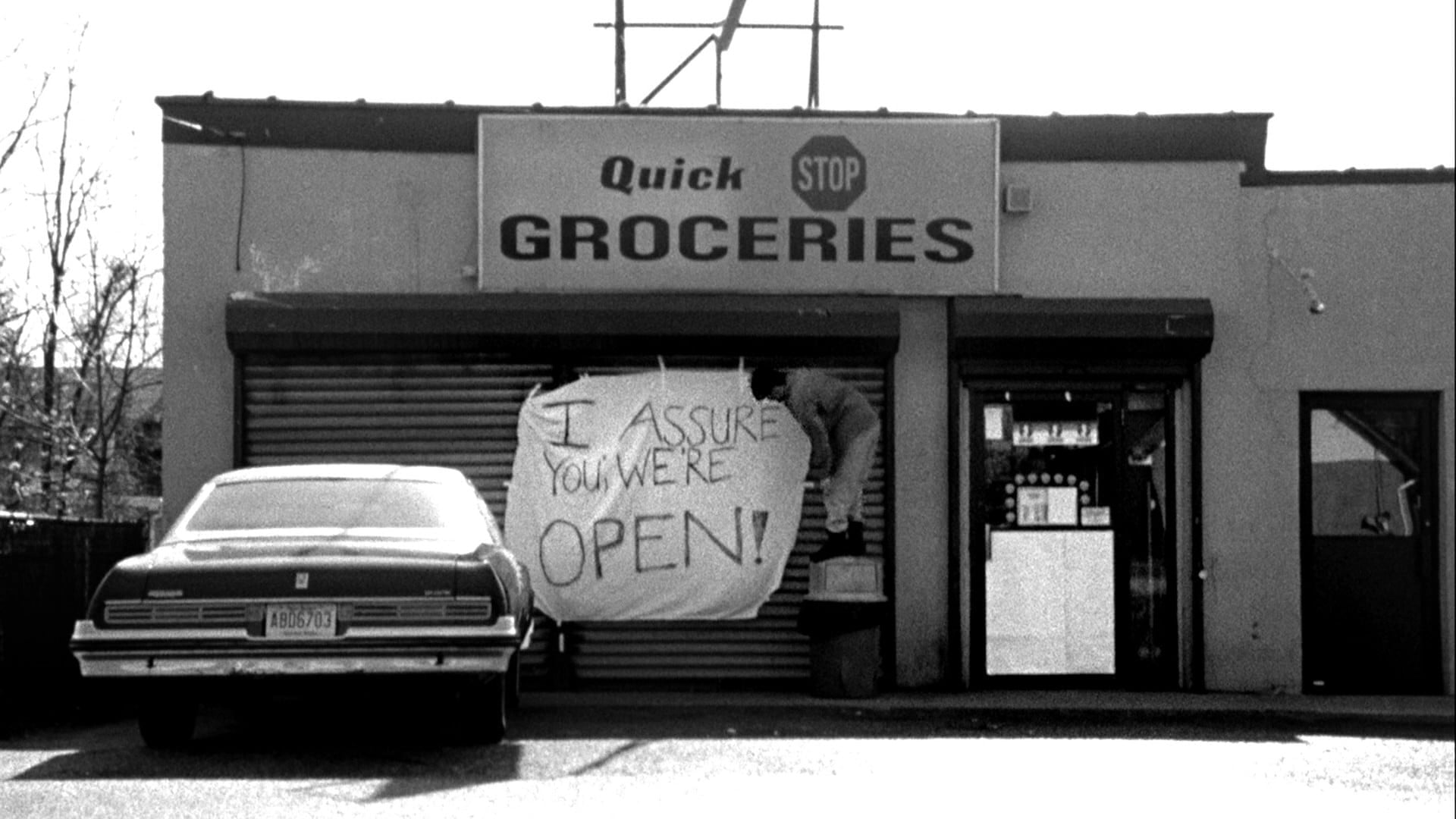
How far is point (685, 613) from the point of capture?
50.3 ft

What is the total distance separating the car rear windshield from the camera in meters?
11.5

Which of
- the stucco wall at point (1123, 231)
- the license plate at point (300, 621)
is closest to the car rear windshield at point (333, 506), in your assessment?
the license plate at point (300, 621)

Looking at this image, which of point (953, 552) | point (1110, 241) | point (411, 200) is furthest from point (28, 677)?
point (1110, 241)

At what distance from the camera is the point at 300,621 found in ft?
34.2

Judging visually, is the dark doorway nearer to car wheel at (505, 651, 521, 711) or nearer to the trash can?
the trash can

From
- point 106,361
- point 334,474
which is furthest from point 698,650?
point 106,361

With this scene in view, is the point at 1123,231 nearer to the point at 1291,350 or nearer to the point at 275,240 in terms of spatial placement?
the point at 1291,350

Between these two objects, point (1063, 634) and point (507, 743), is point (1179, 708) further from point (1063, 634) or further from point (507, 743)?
point (507, 743)

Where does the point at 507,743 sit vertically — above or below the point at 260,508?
below

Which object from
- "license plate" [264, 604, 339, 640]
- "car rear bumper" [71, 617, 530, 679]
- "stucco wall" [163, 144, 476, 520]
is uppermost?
"stucco wall" [163, 144, 476, 520]

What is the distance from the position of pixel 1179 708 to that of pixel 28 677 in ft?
23.0

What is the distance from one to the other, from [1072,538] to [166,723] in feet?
22.7

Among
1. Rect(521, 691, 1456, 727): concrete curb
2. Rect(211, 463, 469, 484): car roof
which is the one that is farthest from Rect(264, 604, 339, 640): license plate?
Rect(521, 691, 1456, 727): concrete curb

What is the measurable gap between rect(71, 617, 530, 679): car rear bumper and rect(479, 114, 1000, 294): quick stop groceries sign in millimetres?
5380
